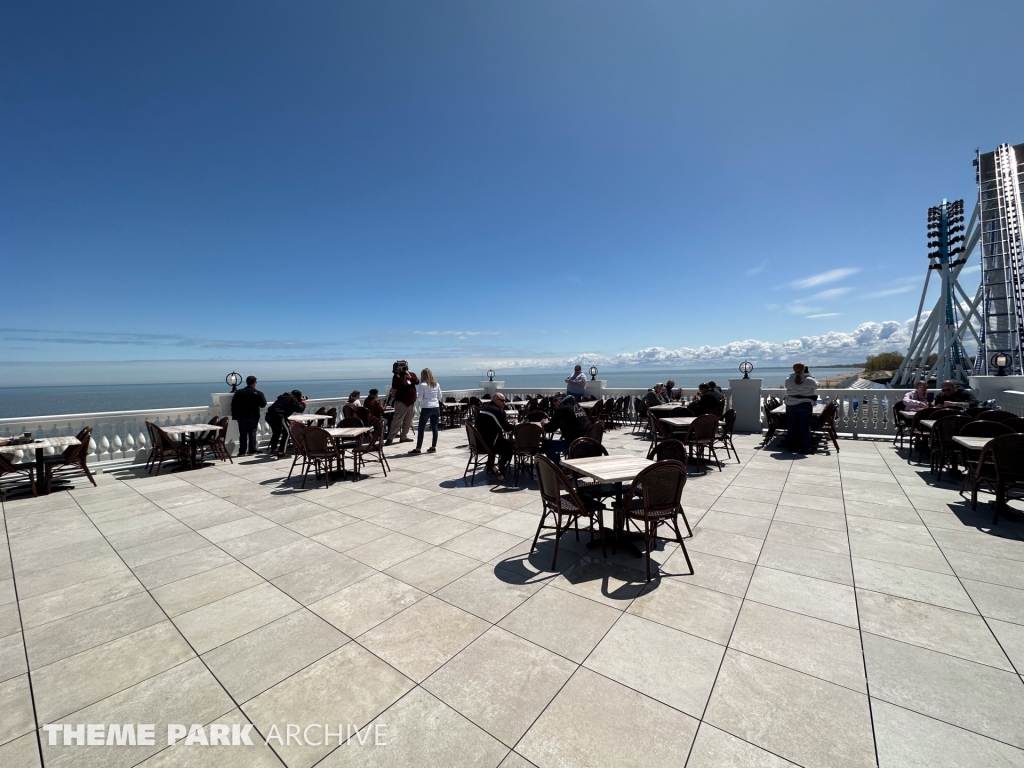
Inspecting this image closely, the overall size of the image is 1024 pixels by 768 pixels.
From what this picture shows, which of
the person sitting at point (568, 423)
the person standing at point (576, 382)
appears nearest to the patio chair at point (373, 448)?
the person sitting at point (568, 423)

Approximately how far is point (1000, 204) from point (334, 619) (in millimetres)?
38824

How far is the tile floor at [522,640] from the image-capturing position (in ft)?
5.20

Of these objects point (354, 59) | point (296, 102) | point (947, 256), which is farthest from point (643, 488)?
point (947, 256)

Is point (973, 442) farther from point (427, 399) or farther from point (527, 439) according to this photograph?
point (427, 399)

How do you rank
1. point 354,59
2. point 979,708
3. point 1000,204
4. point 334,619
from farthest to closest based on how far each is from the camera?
1. point 1000,204
2. point 354,59
3. point 334,619
4. point 979,708

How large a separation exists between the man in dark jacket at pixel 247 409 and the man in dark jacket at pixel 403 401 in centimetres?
251

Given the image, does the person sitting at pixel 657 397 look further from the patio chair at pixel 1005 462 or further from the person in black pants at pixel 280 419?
the person in black pants at pixel 280 419

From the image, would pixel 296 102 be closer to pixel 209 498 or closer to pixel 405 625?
pixel 209 498

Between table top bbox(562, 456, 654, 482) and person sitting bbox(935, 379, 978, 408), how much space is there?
7.01 meters

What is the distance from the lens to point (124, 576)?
3.10 m

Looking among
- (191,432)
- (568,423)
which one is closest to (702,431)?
(568,423)

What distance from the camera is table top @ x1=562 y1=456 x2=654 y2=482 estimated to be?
10.5ft

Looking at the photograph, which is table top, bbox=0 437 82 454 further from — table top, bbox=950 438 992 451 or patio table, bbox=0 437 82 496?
table top, bbox=950 438 992 451

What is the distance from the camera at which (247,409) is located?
25.5 feet
